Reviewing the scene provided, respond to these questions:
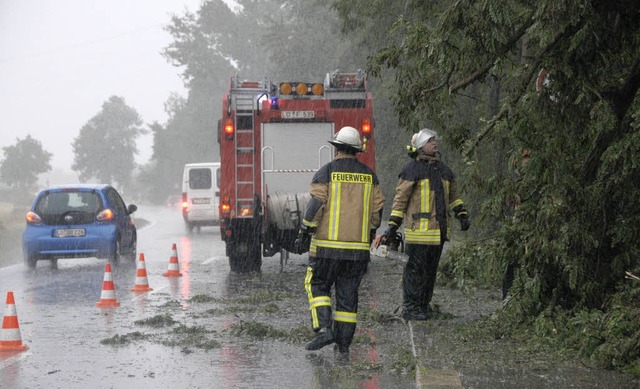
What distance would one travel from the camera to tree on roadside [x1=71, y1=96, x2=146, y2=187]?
131 m

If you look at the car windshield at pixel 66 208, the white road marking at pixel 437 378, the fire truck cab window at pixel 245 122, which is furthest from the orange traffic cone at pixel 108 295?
the white road marking at pixel 437 378

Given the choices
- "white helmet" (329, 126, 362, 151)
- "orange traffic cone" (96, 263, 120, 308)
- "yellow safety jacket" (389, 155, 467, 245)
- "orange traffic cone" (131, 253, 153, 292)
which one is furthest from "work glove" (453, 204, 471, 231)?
"orange traffic cone" (131, 253, 153, 292)

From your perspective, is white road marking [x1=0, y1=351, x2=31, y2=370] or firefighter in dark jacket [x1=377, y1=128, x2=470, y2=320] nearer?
white road marking [x1=0, y1=351, x2=31, y2=370]

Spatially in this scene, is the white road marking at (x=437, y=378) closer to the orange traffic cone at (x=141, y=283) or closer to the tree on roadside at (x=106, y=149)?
the orange traffic cone at (x=141, y=283)

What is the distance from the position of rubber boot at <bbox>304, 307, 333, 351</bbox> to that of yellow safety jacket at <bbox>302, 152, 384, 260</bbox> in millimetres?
447

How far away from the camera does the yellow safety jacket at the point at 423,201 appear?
8977mm

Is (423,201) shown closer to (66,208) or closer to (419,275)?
(419,275)

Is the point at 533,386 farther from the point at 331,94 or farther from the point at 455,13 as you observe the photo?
the point at 331,94

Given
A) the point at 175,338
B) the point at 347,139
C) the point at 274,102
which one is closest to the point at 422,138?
the point at 347,139

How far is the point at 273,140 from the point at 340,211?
24.0ft

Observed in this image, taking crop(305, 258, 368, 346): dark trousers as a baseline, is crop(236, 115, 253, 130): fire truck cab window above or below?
above

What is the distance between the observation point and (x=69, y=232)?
648 inches

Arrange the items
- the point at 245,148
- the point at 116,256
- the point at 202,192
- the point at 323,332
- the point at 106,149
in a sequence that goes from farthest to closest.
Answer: the point at 106,149, the point at 202,192, the point at 116,256, the point at 245,148, the point at 323,332

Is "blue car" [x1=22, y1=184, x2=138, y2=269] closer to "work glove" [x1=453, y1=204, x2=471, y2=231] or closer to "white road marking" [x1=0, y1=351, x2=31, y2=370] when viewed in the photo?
"white road marking" [x1=0, y1=351, x2=31, y2=370]
